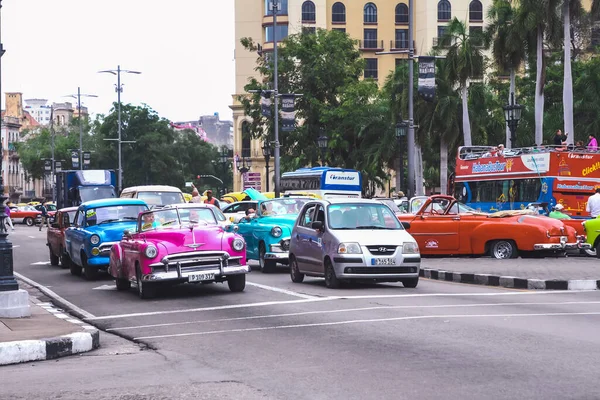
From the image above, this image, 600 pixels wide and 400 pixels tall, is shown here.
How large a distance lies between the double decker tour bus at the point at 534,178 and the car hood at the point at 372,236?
13.8 metres

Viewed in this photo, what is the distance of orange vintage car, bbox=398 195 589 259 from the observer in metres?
27.9

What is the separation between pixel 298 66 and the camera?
69.9m

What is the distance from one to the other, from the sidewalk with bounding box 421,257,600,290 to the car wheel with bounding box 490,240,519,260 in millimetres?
197

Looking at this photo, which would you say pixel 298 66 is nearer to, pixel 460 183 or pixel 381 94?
pixel 381 94

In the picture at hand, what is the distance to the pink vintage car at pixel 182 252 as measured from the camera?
19203 mm

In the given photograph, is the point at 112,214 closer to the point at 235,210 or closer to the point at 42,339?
the point at 235,210

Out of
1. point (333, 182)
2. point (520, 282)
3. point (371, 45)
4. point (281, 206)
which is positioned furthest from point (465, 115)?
point (371, 45)

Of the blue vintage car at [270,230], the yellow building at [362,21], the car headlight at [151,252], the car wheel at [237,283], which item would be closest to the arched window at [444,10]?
the yellow building at [362,21]

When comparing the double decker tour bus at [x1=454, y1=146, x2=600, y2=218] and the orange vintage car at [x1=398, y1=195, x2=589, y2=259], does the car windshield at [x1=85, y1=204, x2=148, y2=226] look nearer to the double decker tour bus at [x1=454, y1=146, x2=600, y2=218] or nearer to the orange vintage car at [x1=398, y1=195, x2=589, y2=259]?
the orange vintage car at [x1=398, y1=195, x2=589, y2=259]

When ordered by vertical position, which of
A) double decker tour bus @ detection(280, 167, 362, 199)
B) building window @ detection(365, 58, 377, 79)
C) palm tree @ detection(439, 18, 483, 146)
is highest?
building window @ detection(365, 58, 377, 79)

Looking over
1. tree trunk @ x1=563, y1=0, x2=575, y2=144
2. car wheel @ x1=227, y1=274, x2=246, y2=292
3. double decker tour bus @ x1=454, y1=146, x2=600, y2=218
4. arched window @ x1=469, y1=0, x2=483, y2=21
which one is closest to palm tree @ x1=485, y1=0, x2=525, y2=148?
tree trunk @ x1=563, y1=0, x2=575, y2=144

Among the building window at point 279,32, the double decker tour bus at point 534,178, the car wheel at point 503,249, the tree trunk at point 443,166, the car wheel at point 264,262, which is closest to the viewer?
A: the car wheel at point 264,262

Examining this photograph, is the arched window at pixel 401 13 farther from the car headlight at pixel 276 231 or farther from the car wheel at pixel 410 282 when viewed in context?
the car wheel at pixel 410 282

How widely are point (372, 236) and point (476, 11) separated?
100276 mm
